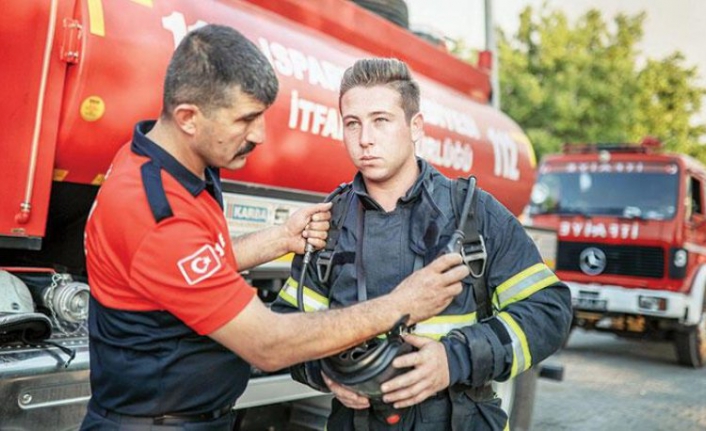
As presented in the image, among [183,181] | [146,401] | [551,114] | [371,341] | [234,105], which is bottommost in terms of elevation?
[146,401]

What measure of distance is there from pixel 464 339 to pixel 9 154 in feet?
5.36

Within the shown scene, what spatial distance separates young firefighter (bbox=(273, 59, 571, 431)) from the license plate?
727cm

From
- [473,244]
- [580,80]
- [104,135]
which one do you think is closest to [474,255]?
[473,244]

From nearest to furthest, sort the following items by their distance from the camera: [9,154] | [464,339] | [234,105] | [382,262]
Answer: [234,105], [464,339], [382,262], [9,154]

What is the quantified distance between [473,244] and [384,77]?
0.56 meters

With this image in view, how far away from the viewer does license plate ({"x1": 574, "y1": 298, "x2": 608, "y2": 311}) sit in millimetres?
8751

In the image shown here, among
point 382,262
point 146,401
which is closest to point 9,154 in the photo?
point 146,401

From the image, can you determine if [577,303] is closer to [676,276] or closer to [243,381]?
[676,276]

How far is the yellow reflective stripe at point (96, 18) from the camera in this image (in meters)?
2.44

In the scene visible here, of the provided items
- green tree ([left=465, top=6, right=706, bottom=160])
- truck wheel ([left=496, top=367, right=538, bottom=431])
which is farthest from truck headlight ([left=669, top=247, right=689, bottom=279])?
green tree ([left=465, top=6, right=706, bottom=160])

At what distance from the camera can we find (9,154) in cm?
236

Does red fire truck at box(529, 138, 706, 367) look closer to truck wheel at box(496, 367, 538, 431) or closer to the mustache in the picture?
truck wheel at box(496, 367, 538, 431)

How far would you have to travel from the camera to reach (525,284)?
193cm

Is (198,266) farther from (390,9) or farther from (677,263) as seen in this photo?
(677,263)
